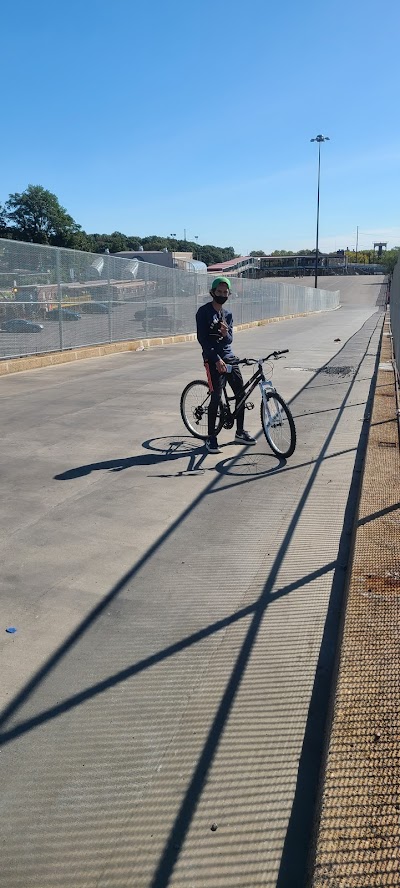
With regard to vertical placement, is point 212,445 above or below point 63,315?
below

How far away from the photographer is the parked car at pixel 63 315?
15406 mm

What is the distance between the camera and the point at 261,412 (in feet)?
24.7

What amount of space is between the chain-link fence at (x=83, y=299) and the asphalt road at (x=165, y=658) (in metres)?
7.22

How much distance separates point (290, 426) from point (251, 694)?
13.6 feet

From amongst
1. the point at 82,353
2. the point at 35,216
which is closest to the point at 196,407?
the point at 82,353

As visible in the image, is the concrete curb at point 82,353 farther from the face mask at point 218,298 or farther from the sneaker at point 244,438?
the face mask at point 218,298

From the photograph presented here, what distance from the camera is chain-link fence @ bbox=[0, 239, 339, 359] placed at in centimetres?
1392

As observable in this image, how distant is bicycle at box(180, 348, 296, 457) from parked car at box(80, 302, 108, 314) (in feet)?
31.3

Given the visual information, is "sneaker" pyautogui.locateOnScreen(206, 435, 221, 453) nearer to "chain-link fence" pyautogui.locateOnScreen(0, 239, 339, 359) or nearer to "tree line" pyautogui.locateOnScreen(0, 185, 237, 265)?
"chain-link fence" pyautogui.locateOnScreen(0, 239, 339, 359)

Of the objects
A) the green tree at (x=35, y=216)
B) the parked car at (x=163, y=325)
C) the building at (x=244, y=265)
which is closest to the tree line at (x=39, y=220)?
the green tree at (x=35, y=216)

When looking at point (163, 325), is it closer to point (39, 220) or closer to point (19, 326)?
point (19, 326)

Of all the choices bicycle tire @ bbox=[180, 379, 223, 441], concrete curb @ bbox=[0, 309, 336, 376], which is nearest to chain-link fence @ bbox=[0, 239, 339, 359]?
concrete curb @ bbox=[0, 309, 336, 376]

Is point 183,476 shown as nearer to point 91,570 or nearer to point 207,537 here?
point 207,537

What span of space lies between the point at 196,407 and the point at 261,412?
87 cm
